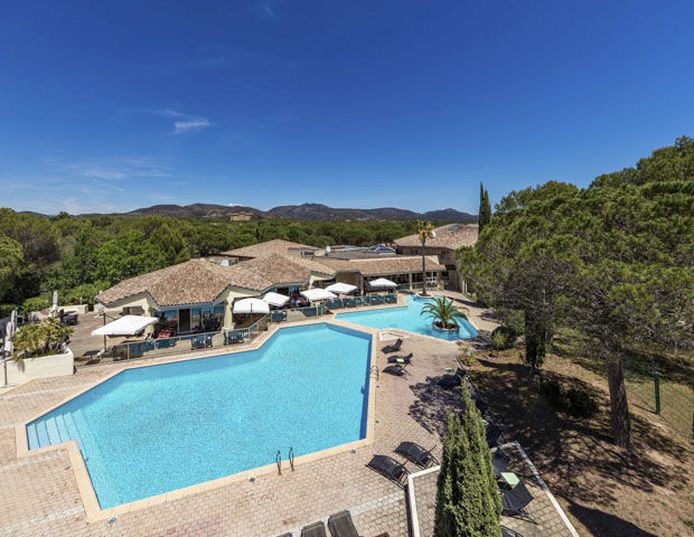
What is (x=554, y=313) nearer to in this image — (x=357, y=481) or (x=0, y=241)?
(x=357, y=481)

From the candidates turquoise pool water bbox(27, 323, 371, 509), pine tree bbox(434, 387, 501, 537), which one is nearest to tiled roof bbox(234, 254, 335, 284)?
turquoise pool water bbox(27, 323, 371, 509)

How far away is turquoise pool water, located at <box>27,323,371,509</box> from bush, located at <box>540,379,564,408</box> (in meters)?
6.99

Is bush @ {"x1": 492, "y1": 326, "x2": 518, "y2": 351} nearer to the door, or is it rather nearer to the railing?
the railing

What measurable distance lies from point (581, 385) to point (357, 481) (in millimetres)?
10883

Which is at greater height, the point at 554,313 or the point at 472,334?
the point at 554,313

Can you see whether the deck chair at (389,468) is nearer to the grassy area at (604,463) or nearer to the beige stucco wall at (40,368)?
the grassy area at (604,463)

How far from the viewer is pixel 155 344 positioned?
53.9 ft

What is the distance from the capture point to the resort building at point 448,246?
3559 cm

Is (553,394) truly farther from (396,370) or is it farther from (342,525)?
(342,525)

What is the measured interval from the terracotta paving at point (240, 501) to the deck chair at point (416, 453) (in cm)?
25

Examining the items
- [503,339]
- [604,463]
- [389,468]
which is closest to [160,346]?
[389,468]

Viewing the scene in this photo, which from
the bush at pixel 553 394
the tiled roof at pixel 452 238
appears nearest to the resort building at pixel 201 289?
the tiled roof at pixel 452 238

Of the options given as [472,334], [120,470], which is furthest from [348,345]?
[120,470]

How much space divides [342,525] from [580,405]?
9.48 metres
